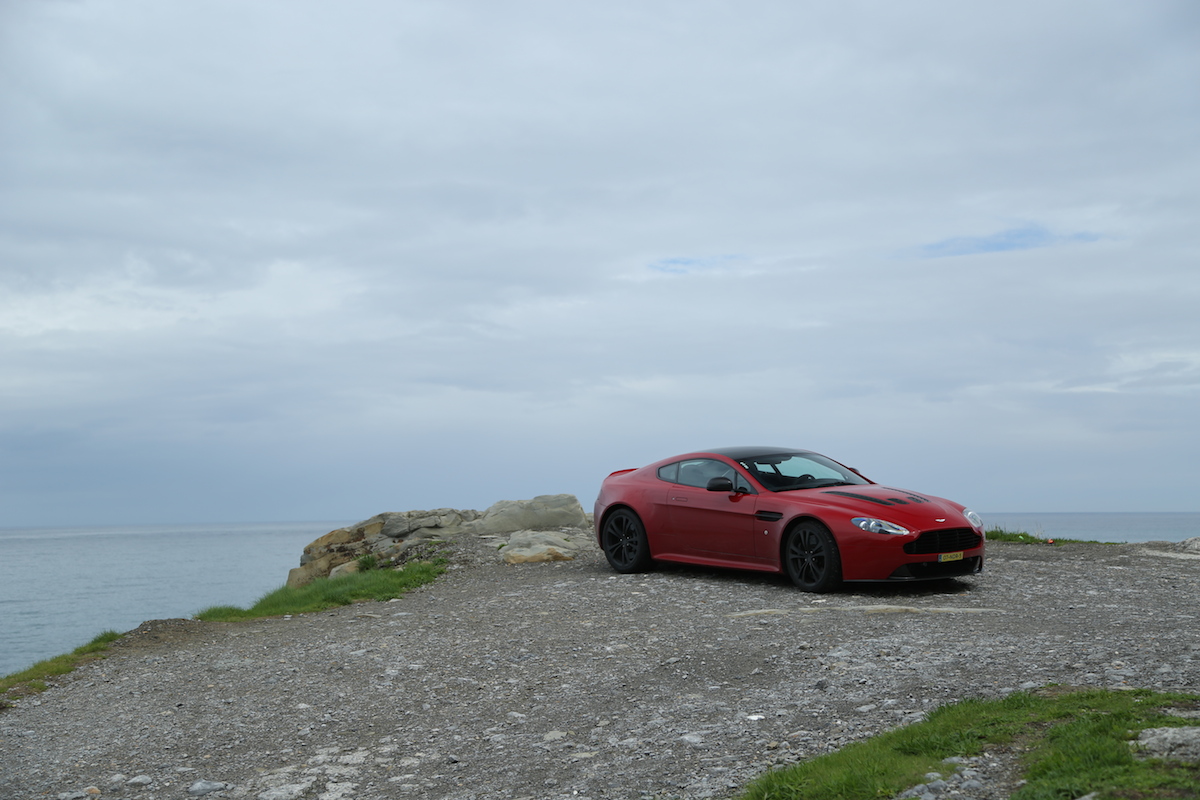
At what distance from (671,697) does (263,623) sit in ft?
22.1

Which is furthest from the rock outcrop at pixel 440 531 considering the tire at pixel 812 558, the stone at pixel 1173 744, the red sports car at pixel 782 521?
the stone at pixel 1173 744

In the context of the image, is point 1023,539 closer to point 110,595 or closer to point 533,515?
point 533,515

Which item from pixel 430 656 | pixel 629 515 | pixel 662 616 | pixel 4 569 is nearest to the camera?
pixel 430 656

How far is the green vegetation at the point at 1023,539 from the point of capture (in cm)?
1598

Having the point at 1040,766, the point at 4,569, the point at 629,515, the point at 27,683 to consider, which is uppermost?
the point at 629,515

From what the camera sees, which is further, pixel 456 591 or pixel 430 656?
pixel 456 591

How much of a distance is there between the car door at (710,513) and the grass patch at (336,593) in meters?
4.14

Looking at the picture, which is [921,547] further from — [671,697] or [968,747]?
[968,747]

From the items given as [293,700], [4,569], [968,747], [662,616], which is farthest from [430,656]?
[4,569]

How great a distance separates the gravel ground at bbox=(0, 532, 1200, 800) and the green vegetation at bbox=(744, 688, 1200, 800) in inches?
8.3

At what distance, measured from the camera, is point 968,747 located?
4277 millimetres

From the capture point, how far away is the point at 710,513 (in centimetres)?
1126

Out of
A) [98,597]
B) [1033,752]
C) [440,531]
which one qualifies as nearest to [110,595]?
[98,597]

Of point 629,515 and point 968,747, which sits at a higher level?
point 629,515
